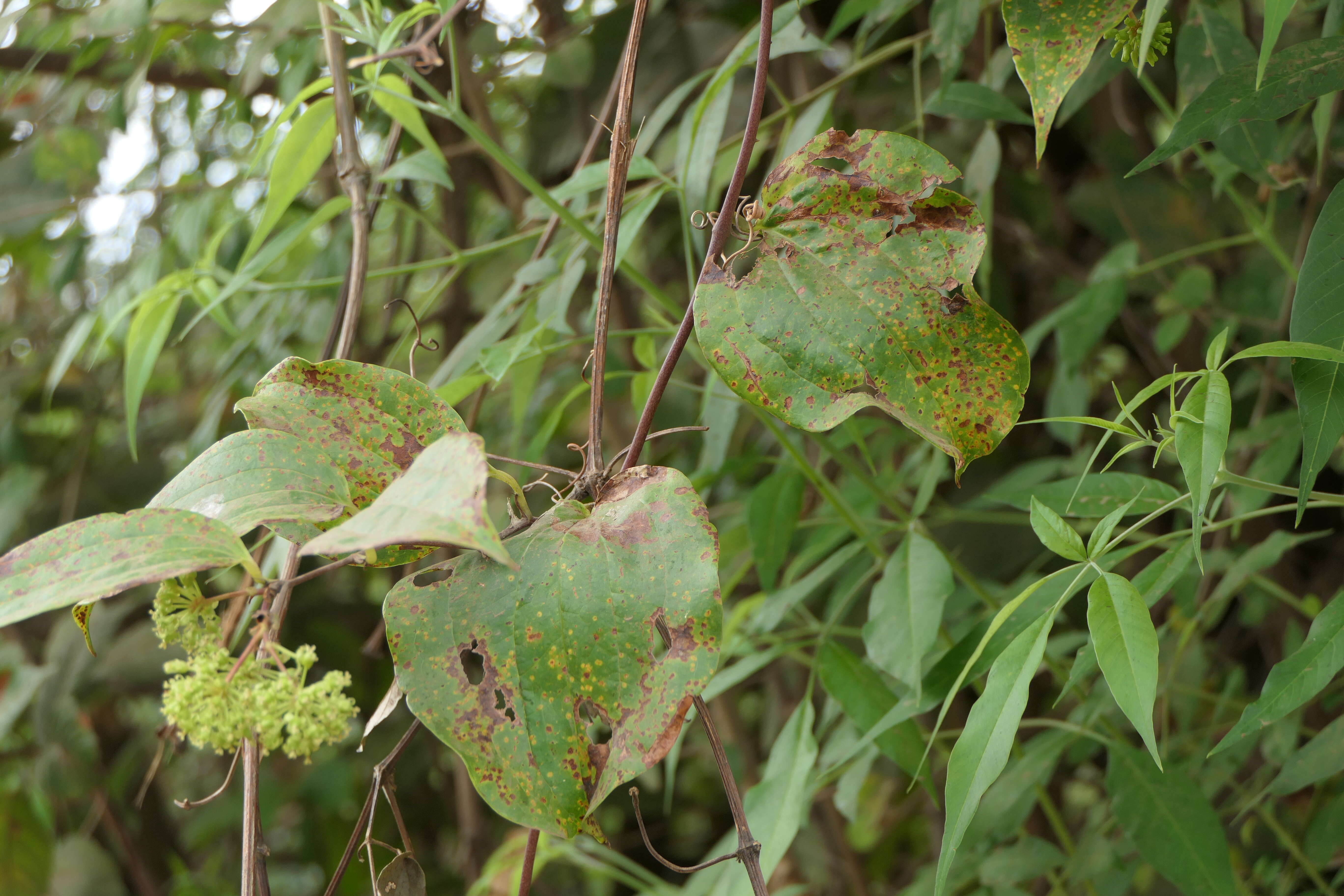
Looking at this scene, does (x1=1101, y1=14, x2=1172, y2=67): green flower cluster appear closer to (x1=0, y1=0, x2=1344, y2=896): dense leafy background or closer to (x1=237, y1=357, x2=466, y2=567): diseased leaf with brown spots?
(x1=0, y1=0, x2=1344, y2=896): dense leafy background

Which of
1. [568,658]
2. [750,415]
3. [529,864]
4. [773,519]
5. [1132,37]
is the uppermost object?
[1132,37]

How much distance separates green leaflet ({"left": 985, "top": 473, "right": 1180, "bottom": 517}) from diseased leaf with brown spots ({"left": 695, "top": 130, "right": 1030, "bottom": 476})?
0.10 m

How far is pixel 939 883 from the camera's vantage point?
331mm

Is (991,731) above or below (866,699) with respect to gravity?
above

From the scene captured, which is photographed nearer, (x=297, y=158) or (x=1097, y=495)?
(x=1097, y=495)

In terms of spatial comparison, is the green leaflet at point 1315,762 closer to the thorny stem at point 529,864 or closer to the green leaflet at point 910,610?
the green leaflet at point 910,610

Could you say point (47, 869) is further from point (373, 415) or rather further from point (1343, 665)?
point (1343, 665)

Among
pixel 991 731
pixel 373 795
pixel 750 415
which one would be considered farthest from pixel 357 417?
pixel 750 415

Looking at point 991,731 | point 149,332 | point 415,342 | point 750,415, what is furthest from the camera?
point 750,415

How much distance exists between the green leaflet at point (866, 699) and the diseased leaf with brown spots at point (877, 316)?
24 centimetres

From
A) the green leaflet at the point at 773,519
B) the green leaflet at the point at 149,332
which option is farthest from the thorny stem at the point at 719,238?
the green leaflet at the point at 149,332

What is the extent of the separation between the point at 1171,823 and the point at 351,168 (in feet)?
2.06

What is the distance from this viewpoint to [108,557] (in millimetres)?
291

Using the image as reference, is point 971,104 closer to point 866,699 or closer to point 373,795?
point 866,699
